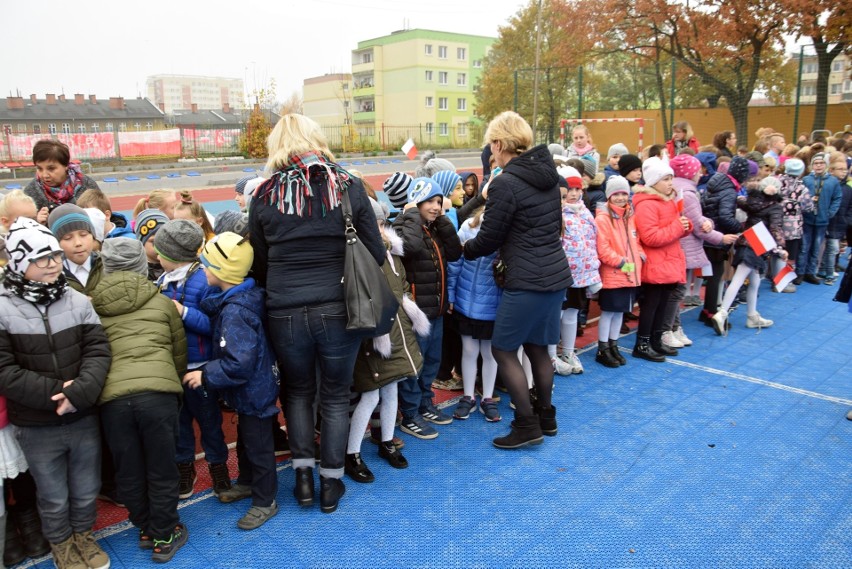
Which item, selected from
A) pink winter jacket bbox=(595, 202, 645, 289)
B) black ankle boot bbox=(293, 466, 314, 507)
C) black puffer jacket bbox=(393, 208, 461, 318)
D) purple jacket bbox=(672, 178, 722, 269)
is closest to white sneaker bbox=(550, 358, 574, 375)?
pink winter jacket bbox=(595, 202, 645, 289)

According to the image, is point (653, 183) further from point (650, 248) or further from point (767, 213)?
point (767, 213)

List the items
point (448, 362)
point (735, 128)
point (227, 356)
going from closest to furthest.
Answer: point (227, 356), point (448, 362), point (735, 128)

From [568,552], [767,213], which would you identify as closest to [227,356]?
[568,552]

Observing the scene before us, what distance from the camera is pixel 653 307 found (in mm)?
5418

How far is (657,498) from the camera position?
11.0 feet

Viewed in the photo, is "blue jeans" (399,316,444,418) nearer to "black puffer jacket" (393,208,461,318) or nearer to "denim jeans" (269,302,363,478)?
"black puffer jacket" (393,208,461,318)

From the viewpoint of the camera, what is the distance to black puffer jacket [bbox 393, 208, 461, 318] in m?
3.94

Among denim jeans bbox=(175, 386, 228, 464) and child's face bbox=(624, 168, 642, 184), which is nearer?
denim jeans bbox=(175, 386, 228, 464)

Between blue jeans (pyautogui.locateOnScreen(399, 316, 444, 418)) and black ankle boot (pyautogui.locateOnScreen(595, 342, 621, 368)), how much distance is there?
176 cm

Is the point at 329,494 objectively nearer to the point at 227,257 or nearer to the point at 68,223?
the point at 227,257

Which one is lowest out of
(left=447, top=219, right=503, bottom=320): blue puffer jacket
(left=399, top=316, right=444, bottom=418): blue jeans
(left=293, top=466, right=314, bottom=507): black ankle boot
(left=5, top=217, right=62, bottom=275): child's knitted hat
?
(left=293, top=466, right=314, bottom=507): black ankle boot

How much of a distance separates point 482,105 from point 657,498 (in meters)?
38.1

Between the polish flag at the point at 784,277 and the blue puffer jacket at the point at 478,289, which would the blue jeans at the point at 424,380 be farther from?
the polish flag at the point at 784,277

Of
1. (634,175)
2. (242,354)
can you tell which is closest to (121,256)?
(242,354)
